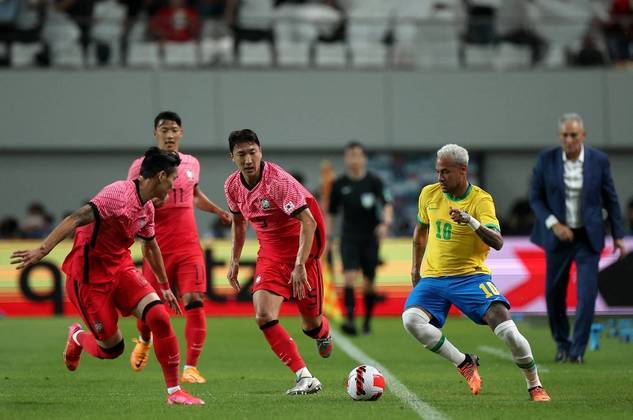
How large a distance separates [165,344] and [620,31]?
1832cm

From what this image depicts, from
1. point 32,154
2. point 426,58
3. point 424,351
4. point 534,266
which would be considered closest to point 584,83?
point 426,58

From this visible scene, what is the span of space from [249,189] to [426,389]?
2.09 m

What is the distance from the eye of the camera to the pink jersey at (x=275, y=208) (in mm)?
9688

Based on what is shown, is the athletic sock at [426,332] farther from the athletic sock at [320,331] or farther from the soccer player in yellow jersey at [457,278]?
the athletic sock at [320,331]

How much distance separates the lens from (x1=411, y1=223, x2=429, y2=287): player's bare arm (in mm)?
9844

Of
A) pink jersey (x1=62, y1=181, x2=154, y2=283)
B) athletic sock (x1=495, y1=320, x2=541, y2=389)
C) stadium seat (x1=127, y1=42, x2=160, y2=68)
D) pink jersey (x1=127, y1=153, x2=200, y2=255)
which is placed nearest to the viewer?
pink jersey (x1=62, y1=181, x2=154, y2=283)

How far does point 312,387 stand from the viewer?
31.6ft

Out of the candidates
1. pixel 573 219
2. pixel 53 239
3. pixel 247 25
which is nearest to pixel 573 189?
pixel 573 219

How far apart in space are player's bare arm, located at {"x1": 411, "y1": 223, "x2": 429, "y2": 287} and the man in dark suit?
2.96 meters

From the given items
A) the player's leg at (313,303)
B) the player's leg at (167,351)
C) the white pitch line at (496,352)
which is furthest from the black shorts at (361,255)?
the player's leg at (167,351)

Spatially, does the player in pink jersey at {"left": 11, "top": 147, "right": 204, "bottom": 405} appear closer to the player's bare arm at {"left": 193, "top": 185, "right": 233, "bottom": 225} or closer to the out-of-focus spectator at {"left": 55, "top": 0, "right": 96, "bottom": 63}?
the player's bare arm at {"left": 193, "top": 185, "right": 233, "bottom": 225}

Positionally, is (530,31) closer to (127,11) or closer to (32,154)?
(127,11)

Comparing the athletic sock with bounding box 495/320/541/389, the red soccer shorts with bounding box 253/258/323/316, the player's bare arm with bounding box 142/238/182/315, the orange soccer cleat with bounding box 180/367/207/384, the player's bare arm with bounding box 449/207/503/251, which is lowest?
the orange soccer cleat with bounding box 180/367/207/384

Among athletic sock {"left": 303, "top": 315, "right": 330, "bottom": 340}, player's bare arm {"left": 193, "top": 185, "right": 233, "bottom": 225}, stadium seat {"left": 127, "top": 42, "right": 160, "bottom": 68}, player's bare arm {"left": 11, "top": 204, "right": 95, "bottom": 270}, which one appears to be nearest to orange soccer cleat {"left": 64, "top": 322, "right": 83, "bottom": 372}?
player's bare arm {"left": 11, "top": 204, "right": 95, "bottom": 270}
